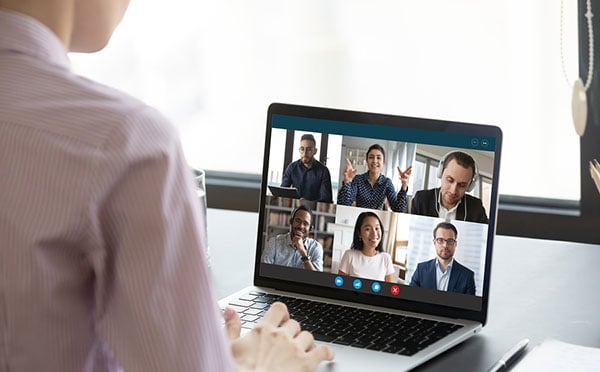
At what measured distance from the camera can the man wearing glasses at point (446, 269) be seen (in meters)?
1.28

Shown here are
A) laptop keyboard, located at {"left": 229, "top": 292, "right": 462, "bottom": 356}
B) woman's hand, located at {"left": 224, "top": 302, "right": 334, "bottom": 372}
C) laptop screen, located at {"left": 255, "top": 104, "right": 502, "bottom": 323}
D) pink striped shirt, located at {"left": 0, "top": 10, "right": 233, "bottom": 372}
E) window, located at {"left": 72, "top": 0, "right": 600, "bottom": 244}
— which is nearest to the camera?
pink striped shirt, located at {"left": 0, "top": 10, "right": 233, "bottom": 372}

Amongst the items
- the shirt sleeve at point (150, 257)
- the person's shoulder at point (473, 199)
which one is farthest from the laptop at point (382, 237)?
the shirt sleeve at point (150, 257)

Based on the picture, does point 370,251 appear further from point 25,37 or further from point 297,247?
point 25,37

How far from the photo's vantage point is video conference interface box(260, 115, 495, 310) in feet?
4.23

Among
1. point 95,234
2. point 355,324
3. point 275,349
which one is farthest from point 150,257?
point 355,324

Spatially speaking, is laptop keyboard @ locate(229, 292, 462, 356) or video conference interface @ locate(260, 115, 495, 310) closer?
laptop keyboard @ locate(229, 292, 462, 356)

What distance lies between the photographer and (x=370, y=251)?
1.32 metres

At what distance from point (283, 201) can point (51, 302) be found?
0.77 m

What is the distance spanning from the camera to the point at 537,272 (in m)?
1.55

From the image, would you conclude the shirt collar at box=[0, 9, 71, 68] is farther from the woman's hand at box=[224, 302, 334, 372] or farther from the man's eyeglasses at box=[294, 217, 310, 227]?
the man's eyeglasses at box=[294, 217, 310, 227]

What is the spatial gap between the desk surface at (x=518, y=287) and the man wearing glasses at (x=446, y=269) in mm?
70

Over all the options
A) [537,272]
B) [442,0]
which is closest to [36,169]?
[537,272]

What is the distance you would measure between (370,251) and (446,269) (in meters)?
0.11

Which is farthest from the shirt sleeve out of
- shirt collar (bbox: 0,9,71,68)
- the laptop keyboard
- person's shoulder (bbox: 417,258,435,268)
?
person's shoulder (bbox: 417,258,435,268)
